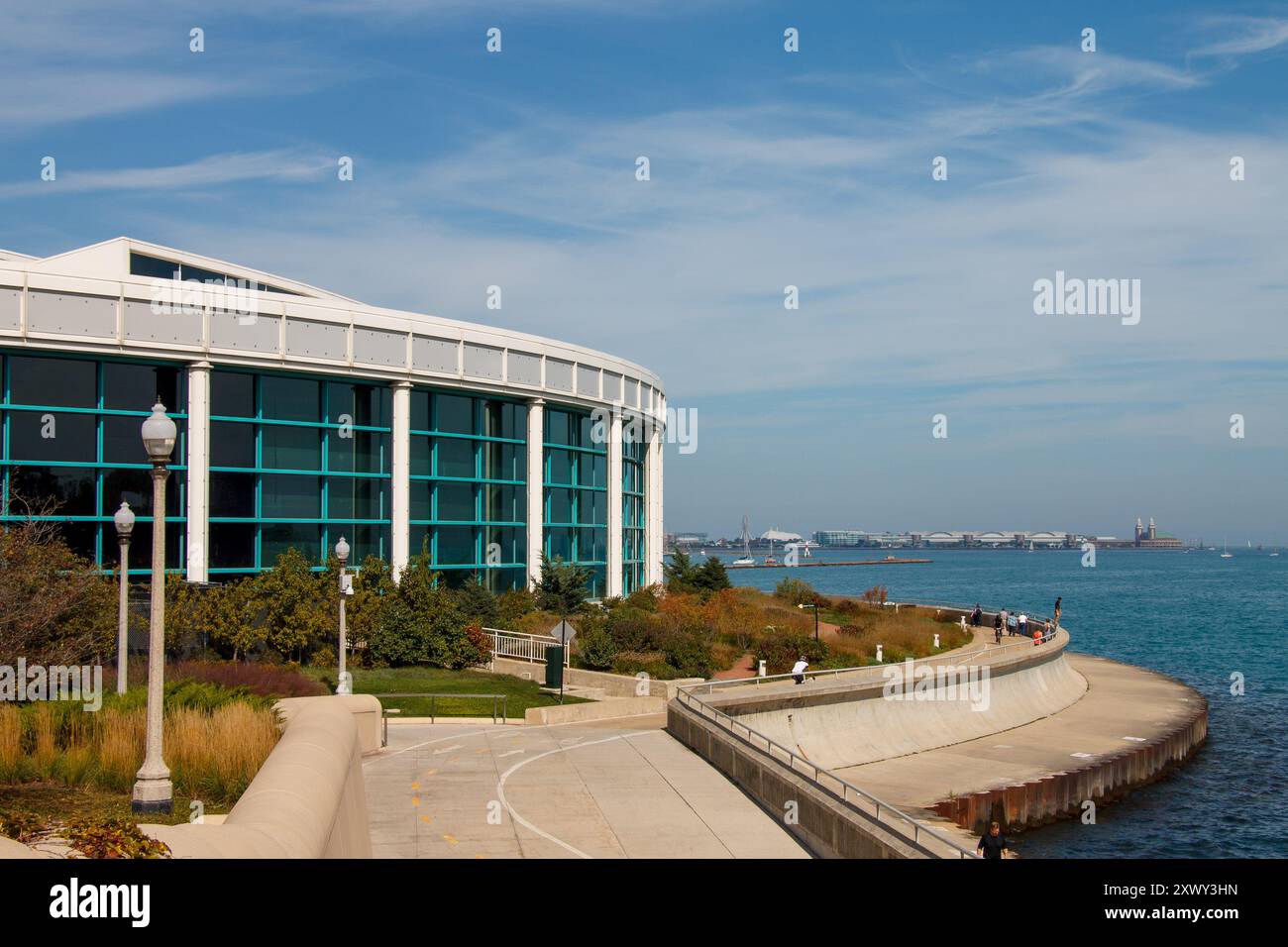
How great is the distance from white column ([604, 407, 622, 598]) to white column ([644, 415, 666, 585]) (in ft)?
23.6

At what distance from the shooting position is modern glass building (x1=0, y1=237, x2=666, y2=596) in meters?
38.2

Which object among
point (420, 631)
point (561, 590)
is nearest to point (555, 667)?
point (420, 631)

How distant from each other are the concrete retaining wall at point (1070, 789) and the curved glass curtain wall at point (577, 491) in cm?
2397

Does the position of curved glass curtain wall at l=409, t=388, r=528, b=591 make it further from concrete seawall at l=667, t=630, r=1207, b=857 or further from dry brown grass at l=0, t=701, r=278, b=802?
dry brown grass at l=0, t=701, r=278, b=802

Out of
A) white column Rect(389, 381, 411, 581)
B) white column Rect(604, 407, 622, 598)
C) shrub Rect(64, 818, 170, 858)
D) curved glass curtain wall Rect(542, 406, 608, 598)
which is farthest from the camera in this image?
white column Rect(604, 407, 622, 598)

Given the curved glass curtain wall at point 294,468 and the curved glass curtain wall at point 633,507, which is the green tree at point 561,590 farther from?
the curved glass curtain wall at point 633,507

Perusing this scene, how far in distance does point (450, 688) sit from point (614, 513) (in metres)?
25.3

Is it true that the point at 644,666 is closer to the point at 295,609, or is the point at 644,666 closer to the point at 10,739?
the point at 295,609

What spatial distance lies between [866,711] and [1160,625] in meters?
81.8

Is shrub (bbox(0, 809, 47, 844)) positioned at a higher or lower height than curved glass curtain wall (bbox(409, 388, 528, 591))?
lower

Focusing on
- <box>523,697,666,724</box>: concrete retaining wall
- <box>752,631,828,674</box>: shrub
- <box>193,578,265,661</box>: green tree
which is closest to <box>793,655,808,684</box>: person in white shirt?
<box>523,697,666,724</box>: concrete retaining wall

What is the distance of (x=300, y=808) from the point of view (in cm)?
914
